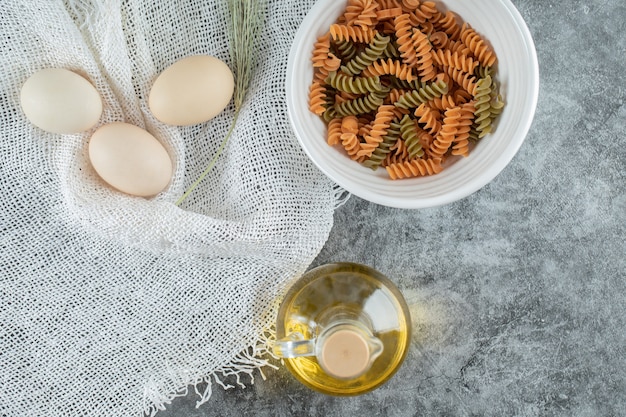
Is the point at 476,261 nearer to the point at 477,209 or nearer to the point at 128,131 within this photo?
the point at 477,209

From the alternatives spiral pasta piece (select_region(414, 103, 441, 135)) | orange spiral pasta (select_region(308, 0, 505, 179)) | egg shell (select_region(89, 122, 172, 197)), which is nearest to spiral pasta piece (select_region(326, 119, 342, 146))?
orange spiral pasta (select_region(308, 0, 505, 179))

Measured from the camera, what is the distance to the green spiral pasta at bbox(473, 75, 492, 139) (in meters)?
0.98

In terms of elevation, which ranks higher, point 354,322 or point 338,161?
point 338,161

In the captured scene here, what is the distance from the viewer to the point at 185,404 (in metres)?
1.13

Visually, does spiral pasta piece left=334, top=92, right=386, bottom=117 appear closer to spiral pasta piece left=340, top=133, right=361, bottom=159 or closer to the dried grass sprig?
spiral pasta piece left=340, top=133, right=361, bottom=159

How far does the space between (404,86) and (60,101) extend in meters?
0.45

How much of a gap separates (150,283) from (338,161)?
0.34 metres

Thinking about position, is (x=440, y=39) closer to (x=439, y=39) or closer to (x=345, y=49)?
(x=439, y=39)

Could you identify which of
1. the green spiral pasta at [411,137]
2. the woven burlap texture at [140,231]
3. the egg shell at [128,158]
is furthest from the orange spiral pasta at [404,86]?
the egg shell at [128,158]

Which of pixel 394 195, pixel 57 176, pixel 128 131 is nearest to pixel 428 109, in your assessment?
pixel 394 195

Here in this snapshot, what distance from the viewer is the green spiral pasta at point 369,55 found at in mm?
1009

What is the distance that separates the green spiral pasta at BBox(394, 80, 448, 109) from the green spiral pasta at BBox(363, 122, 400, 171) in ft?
0.10

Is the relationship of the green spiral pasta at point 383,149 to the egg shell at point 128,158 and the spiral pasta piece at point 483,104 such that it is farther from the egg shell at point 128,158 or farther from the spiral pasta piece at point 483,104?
the egg shell at point 128,158

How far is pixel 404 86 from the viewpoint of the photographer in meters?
Result: 1.04
